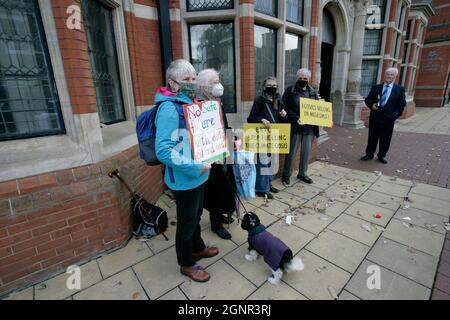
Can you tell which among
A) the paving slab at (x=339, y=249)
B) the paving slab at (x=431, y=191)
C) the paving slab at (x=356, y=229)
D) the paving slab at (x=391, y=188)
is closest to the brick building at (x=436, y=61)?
the paving slab at (x=431, y=191)

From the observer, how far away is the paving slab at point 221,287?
80.7 inches

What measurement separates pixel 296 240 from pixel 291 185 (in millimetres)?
1650

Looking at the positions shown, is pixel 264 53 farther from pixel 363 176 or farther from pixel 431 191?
pixel 431 191

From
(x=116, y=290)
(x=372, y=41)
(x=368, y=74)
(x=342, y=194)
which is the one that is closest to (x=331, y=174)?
(x=342, y=194)

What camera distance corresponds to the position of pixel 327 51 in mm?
8828

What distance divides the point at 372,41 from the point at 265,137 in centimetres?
919

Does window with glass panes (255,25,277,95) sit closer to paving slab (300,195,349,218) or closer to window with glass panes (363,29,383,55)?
paving slab (300,195,349,218)

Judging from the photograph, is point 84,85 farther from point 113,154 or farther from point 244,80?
point 244,80

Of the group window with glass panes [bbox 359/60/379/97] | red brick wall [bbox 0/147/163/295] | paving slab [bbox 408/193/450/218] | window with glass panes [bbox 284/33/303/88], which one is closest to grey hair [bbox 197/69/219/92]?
red brick wall [bbox 0/147/163/295]

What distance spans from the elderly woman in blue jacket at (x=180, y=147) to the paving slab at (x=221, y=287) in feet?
1.22

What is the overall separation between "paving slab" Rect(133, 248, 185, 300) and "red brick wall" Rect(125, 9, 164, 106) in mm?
2279

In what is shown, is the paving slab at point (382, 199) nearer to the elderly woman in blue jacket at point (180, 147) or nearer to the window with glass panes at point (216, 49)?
the window with glass panes at point (216, 49)

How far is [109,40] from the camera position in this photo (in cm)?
311

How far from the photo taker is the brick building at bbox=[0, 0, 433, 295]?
6.81 feet
